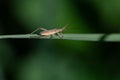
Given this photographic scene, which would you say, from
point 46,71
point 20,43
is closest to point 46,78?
point 46,71

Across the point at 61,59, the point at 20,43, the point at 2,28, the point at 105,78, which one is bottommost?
the point at 105,78

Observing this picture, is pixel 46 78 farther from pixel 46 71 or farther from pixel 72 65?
pixel 72 65

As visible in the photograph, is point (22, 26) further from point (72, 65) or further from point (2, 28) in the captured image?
point (72, 65)

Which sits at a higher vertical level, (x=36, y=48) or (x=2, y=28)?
(x=2, y=28)

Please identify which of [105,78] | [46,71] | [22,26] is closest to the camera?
[105,78]

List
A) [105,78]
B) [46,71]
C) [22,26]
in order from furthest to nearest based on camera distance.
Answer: [22,26] < [46,71] < [105,78]

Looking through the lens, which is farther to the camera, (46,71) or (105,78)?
(46,71)

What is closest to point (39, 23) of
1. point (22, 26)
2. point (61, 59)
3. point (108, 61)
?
point (22, 26)
